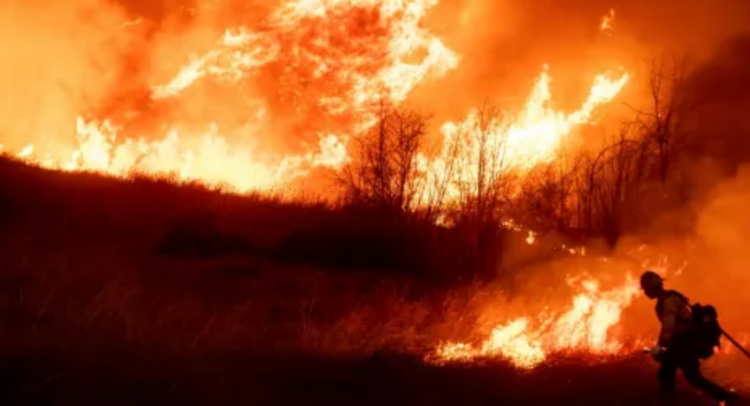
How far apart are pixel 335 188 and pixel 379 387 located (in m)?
17.3

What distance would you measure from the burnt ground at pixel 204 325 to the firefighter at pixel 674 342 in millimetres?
920

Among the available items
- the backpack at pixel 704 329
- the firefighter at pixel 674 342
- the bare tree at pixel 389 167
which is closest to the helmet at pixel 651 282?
the firefighter at pixel 674 342

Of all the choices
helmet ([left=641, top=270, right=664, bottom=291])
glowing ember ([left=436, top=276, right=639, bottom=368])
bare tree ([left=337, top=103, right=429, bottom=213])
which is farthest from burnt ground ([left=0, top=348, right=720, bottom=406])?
bare tree ([left=337, top=103, right=429, bottom=213])

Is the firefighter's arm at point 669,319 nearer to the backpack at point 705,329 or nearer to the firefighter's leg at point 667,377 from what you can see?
the backpack at point 705,329

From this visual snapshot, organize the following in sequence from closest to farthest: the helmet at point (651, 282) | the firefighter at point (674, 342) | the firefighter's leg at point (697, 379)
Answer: the firefighter at point (674, 342)
the firefighter's leg at point (697, 379)
the helmet at point (651, 282)

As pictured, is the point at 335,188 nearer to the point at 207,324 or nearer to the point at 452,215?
the point at 452,215

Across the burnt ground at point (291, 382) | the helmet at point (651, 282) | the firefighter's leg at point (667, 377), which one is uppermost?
the helmet at point (651, 282)

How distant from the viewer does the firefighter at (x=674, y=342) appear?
29.2 feet

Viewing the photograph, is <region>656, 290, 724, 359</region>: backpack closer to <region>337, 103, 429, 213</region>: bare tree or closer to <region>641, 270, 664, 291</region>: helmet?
<region>641, 270, 664, 291</region>: helmet

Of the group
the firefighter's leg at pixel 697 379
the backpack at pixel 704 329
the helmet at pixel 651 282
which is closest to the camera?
the backpack at pixel 704 329

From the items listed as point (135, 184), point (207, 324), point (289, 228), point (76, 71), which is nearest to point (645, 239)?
point (289, 228)

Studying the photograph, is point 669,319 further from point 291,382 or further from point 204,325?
point 204,325

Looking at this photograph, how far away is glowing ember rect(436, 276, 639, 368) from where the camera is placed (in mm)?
13664

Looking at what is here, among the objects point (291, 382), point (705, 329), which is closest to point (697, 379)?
point (705, 329)
